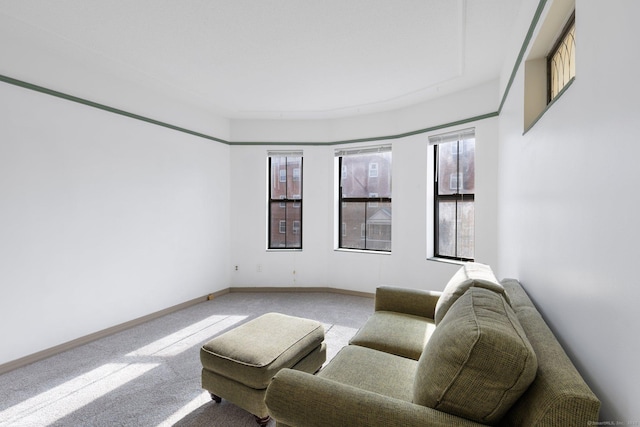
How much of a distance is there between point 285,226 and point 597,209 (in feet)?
13.7

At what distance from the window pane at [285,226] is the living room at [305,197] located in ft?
0.66

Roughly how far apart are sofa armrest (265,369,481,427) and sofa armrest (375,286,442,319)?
142 centimetres

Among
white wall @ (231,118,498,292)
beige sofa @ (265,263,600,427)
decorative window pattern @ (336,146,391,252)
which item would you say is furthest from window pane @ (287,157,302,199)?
beige sofa @ (265,263,600,427)

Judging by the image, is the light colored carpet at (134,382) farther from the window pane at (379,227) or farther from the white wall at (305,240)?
the window pane at (379,227)

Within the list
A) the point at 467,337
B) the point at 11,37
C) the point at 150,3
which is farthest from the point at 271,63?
the point at 467,337

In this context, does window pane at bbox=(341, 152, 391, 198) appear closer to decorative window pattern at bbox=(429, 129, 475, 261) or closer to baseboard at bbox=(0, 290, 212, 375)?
decorative window pattern at bbox=(429, 129, 475, 261)

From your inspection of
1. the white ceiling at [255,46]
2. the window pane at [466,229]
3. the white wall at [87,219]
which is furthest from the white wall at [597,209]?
the white wall at [87,219]

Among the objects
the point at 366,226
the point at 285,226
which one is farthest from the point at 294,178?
the point at 366,226

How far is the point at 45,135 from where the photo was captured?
8.69 feet

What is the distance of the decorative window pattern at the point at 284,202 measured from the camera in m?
4.85

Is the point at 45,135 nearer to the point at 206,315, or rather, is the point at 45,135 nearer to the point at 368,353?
the point at 206,315

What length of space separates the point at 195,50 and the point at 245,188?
7.63ft

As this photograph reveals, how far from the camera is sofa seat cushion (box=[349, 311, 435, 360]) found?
1.88m

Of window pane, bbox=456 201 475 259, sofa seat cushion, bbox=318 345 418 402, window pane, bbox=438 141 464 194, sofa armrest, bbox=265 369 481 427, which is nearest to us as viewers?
sofa armrest, bbox=265 369 481 427
